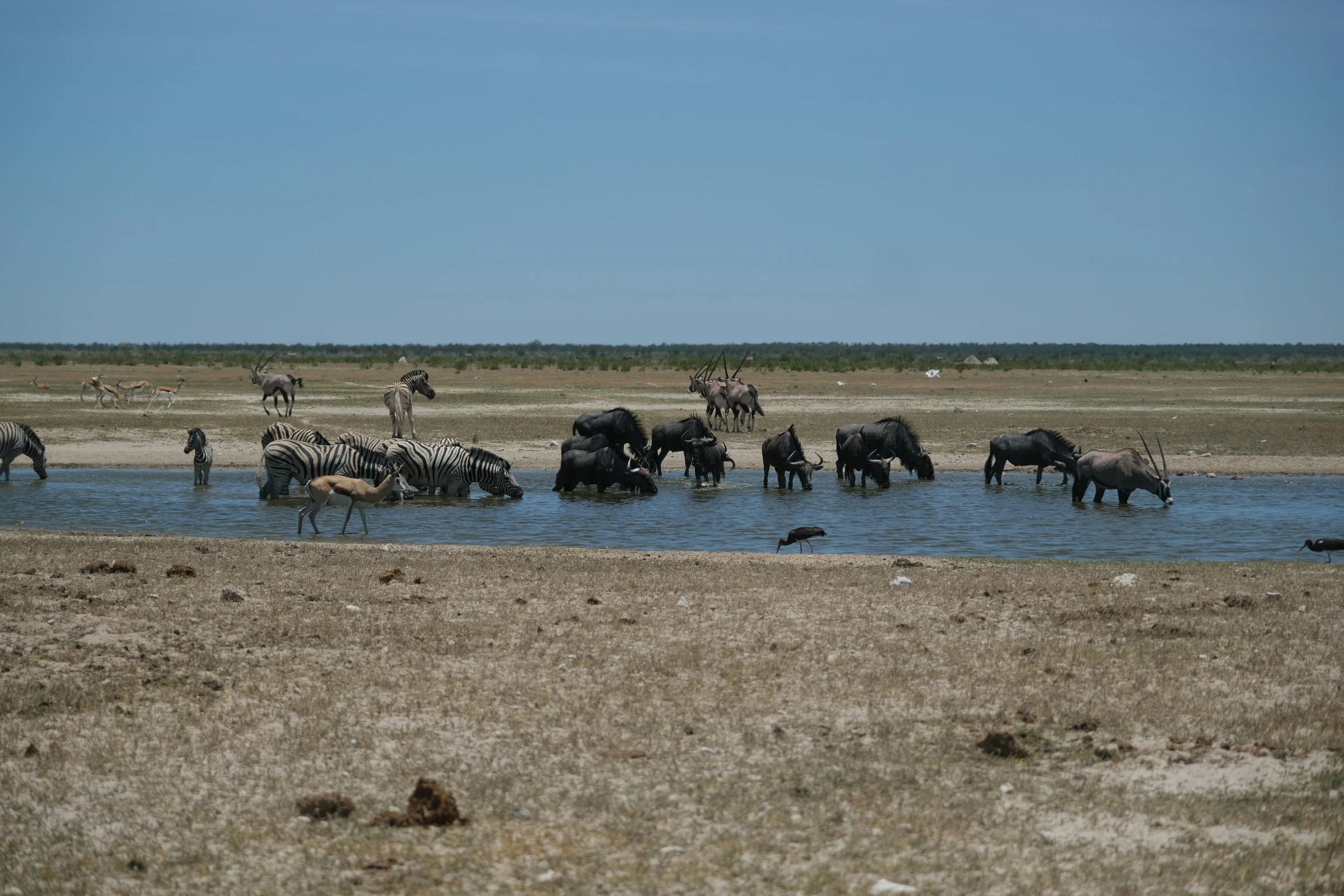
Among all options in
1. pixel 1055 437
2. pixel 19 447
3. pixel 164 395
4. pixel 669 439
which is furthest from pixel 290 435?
pixel 164 395

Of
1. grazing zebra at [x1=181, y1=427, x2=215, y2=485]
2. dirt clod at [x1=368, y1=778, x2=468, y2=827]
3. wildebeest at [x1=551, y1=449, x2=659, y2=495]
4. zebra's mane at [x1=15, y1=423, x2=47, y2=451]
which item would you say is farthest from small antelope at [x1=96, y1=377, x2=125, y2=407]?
dirt clod at [x1=368, y1=778, x2=468, y2=827]

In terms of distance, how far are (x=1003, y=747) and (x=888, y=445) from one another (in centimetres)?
1777

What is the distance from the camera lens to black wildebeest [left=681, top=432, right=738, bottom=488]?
23969 millimetres

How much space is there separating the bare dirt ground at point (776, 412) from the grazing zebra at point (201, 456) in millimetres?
3255

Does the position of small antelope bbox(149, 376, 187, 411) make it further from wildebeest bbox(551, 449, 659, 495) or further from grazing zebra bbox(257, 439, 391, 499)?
wildebeest bbox(551, 449, 659, 495)

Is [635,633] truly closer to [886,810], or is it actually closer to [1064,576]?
[886,810]

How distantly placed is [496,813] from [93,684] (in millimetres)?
3417

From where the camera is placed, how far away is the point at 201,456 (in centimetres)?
2302

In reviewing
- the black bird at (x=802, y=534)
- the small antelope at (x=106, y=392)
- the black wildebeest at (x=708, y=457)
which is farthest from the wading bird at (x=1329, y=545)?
the small antelope at (x=106, y=392)

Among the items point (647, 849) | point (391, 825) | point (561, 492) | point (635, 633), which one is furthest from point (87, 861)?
point (561, 492)

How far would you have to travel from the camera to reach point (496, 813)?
6262 mm

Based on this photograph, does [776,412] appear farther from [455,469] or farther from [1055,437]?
[455,469]

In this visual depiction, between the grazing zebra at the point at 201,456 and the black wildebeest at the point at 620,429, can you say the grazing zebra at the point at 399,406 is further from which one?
the grazing zebra at the point at 201,456

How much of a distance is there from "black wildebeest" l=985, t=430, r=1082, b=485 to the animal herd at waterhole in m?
0.02
